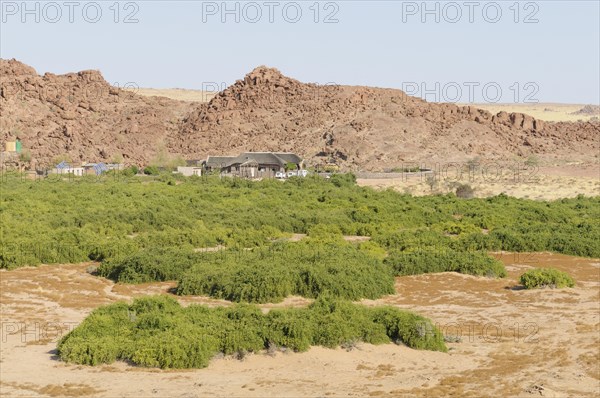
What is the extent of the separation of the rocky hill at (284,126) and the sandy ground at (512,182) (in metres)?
9.60

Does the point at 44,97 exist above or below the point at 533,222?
above

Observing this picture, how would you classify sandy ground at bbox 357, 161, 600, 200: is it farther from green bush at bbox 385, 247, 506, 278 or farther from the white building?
green bush at bbox 385, 247, 506, 278

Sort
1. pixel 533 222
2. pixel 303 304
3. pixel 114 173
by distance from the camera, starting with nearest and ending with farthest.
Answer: pixel 303 304 < pixel 533 222 < pixel 114 173

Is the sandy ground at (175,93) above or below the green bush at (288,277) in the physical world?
above

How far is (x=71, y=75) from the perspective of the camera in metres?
97.2

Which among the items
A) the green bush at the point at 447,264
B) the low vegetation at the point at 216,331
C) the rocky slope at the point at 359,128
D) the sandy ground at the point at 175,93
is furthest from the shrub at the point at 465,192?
the sandy ground at the point at 175,93

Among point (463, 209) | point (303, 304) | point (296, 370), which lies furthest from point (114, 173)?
point (296, 370)

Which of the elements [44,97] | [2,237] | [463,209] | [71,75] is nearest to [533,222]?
[463,209]

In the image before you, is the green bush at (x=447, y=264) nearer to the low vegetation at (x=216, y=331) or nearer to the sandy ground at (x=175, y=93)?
the low vegetation at (x=216, y=331)

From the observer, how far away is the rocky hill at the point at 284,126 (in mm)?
77375

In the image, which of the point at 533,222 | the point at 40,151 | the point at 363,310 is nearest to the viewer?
the point at 363,310

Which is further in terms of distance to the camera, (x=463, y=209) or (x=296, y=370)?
(x=463, y=209)

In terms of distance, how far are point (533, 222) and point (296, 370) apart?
77.2ft

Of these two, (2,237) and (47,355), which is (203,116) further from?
(47,355)
